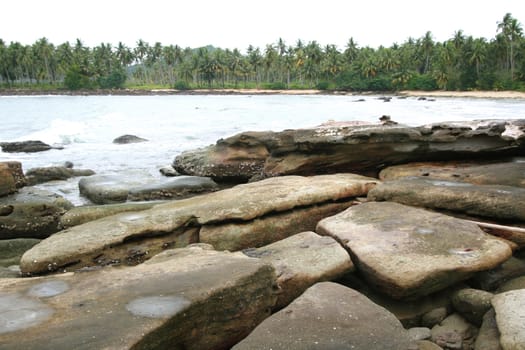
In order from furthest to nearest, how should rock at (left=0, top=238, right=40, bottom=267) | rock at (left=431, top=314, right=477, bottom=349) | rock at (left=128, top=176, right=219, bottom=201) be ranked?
rock at (left=128, top=176, right=219, bottom=201), rock at (left=0, top=238, right=40, bottom=267), rock at (left=431, top=314, right=477, bottom=349)

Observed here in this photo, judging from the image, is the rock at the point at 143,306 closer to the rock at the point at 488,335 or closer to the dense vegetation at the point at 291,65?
the rock at the point at 488,335

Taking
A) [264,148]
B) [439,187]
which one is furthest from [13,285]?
[264,148]

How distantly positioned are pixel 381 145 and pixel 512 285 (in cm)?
463

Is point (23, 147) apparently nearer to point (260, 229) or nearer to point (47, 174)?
point (47, 174)

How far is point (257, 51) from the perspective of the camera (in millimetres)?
112312

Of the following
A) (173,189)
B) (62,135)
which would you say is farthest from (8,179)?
(62,135)

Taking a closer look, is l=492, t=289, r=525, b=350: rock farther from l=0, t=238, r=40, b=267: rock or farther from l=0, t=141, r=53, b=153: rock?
l=0, t=141, r=53, b=153: rock

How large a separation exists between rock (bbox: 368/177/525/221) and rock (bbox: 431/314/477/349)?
1.79 meters

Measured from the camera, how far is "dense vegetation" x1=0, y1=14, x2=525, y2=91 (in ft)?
248

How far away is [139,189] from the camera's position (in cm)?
908

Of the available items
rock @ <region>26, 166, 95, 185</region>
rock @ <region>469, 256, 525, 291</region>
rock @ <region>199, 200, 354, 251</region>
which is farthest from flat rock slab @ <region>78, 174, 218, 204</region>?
rock @ <region>469, 256, 525, 291</region>

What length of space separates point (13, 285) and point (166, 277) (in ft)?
4.36

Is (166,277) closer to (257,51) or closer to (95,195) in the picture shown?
(95,195)

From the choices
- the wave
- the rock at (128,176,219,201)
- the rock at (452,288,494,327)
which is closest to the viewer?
the rock at (452,288,494,327)
